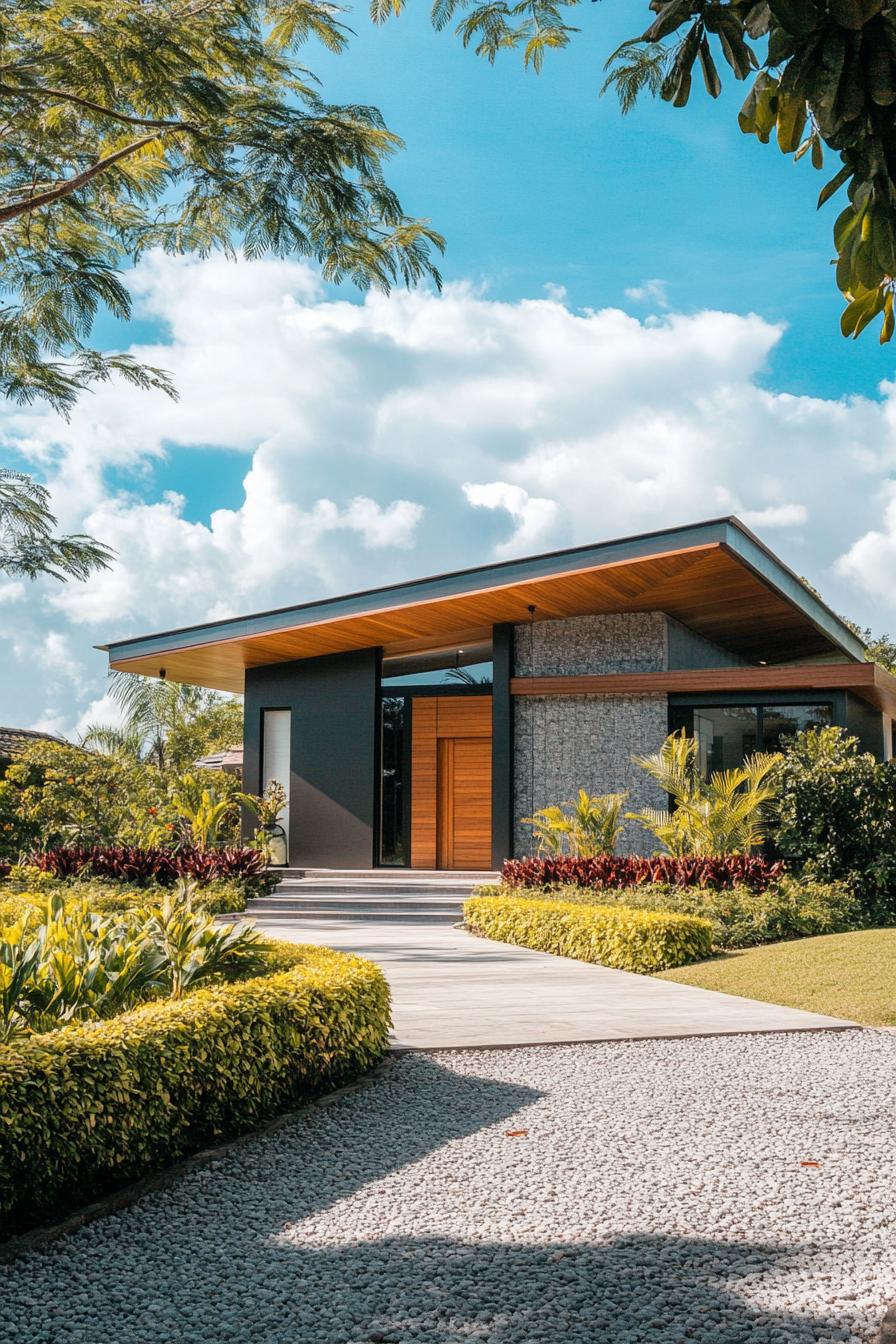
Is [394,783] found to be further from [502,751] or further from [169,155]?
[169,155]

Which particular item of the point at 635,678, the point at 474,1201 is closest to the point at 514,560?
the point at 635,678

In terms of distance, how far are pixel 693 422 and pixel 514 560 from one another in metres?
2.79

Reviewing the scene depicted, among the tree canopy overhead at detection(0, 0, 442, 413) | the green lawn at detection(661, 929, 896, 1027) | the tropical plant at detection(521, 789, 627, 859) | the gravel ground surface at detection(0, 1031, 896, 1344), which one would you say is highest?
the tree canopy overhead at detection(0, 0, 442, 413)

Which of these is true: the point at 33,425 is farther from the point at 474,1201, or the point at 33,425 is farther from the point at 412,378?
the point at 474,1201

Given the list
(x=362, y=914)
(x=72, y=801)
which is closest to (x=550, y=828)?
(x=362, y=914)

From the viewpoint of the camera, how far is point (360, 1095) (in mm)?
4770

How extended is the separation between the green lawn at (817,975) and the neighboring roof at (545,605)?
186 inches

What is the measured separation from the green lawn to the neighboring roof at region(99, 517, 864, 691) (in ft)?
15.5

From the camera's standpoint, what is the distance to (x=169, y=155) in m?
9.23

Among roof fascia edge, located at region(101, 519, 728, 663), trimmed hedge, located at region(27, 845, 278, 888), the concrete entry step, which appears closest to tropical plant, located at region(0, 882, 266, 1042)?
the concrete entry step

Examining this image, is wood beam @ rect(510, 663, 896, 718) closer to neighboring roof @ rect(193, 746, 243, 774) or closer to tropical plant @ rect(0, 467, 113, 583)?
tropical plant @ rect(0, 467, 113, 583)

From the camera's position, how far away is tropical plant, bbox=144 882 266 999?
487 cm

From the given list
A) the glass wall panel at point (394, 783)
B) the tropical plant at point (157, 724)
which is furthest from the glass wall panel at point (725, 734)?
the tropical plant at point (157, 724)

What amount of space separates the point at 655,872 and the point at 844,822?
2661mm
